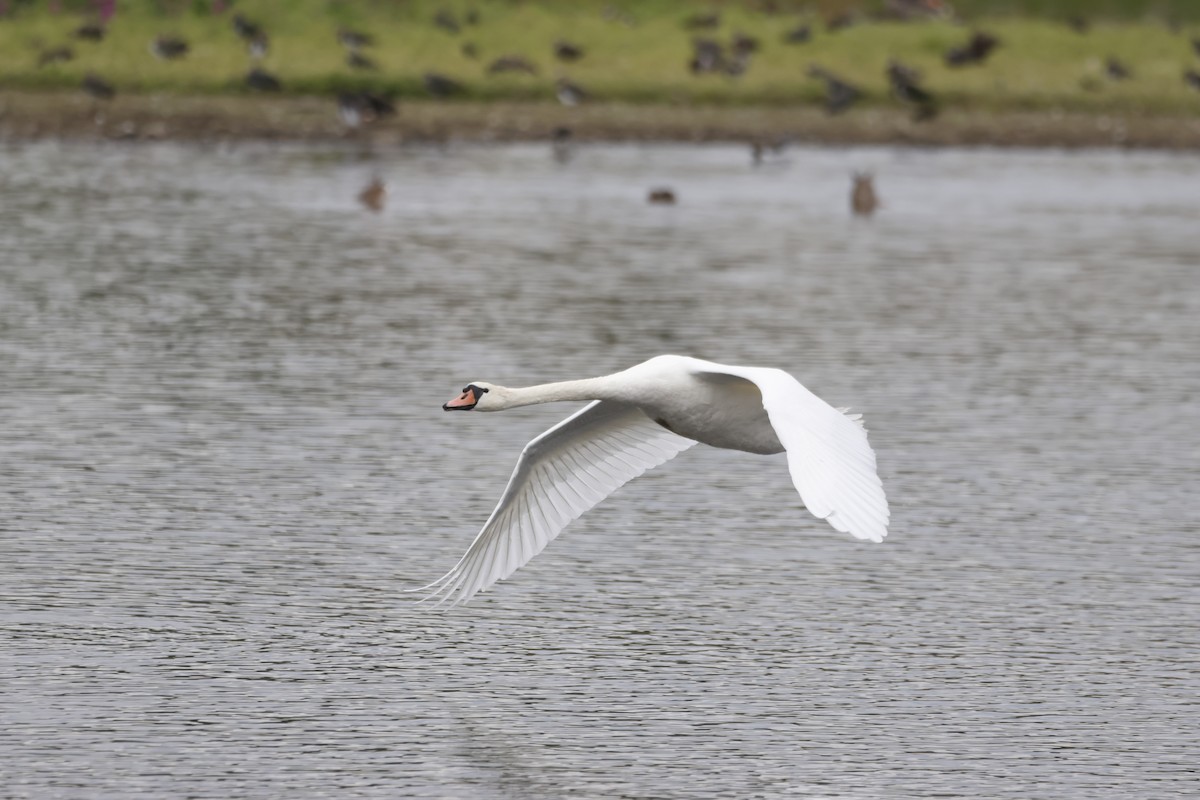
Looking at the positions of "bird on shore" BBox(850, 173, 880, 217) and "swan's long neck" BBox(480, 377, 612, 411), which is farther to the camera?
"bird on shore" BBox(850, 173, 880, 217)

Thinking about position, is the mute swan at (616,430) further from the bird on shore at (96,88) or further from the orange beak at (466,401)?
the bird on shore at (96,88)

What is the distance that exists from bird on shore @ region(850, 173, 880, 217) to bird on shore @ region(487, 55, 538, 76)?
39.9 feet

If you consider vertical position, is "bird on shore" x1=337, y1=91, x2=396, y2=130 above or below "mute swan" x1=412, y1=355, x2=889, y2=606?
above

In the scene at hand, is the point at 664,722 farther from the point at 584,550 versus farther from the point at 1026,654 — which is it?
the point at 584,550

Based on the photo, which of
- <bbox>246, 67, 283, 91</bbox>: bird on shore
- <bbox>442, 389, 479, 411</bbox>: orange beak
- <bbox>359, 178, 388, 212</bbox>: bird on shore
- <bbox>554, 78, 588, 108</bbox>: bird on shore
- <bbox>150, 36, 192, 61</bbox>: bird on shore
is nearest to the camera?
<bbox>442, 389, 479, 411</bbox>: orange beak

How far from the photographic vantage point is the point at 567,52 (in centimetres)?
4609

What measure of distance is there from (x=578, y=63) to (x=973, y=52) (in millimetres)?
8248

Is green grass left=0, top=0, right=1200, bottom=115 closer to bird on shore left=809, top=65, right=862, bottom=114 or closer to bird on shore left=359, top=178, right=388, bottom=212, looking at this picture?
bird on shore left=809, top=65, right=862, bottom=114

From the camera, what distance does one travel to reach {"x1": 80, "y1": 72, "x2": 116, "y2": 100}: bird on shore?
40.9 metres

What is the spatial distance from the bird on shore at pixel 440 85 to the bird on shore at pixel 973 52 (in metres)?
10.5

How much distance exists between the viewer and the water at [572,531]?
389 inches

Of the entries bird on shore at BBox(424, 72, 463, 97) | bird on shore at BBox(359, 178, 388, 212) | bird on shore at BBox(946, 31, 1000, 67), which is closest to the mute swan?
bird on shore at BBox(359, 178, 388, 212)

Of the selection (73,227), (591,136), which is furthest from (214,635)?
(591,136)

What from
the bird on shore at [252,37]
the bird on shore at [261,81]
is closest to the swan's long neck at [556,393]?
the bird on shore at [261,81]
